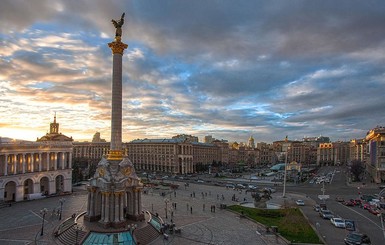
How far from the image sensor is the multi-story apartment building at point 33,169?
5259 cm

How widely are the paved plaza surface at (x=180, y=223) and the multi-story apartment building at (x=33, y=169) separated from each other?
3856 mm

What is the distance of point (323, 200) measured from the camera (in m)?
55.9

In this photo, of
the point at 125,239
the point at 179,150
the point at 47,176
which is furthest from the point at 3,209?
the point at 179,150

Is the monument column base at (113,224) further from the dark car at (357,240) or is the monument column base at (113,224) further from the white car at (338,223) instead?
the white car at (338,223)

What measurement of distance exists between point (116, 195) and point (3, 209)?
25054mm

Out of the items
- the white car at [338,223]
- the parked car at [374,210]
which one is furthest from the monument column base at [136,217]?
the parked car at [374,210]

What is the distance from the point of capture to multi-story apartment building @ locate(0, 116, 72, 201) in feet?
173

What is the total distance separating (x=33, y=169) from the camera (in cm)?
5762

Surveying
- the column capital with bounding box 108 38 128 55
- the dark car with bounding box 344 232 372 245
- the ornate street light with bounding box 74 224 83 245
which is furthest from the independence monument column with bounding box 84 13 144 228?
the dark car with bounding box 344 232 372 245

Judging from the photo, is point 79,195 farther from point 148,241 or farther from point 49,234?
point 148,241

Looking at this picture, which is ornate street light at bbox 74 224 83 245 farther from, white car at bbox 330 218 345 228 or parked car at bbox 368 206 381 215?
parked car at bbox 368 206 381 215

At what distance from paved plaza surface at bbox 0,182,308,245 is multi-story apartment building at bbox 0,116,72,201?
3.86 meters

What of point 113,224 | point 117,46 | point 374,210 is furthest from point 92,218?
point 374,210

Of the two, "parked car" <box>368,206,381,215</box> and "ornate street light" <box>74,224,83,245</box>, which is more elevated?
"ornate street light" <box>74,224,83,245</box>
